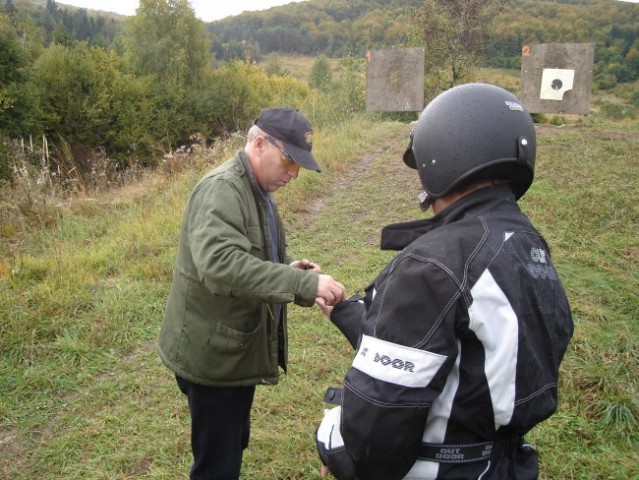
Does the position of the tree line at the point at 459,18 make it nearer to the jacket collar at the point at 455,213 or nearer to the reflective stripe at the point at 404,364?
the jacket collar at the point at 455,213

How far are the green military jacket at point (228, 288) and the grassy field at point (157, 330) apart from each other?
3.21ft

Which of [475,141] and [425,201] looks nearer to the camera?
[475,141]

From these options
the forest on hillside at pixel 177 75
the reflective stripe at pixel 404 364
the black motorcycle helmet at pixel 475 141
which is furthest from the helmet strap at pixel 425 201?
the forest on hillside at pixel 177 75

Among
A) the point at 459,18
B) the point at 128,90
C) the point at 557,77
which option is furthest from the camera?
the point at 128,90

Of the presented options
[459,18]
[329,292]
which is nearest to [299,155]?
[329,292]

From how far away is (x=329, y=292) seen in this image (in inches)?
72.3

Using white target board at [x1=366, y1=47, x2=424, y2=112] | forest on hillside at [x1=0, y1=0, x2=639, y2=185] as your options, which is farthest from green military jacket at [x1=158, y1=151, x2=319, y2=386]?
white target board at [x1=366, y1=47, x2=424, y2=112]

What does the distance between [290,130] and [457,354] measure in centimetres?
126

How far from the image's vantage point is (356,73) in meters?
16.7

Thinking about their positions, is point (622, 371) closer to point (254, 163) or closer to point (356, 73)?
point (254, 163)

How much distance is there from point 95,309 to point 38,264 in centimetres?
93

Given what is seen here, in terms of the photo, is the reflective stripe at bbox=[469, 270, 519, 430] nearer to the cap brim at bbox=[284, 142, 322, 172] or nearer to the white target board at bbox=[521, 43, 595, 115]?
the cap brim at bbox=[284, 142, 322, 172]

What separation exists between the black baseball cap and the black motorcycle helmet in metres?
0.72

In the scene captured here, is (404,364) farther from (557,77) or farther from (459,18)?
(459,18)
